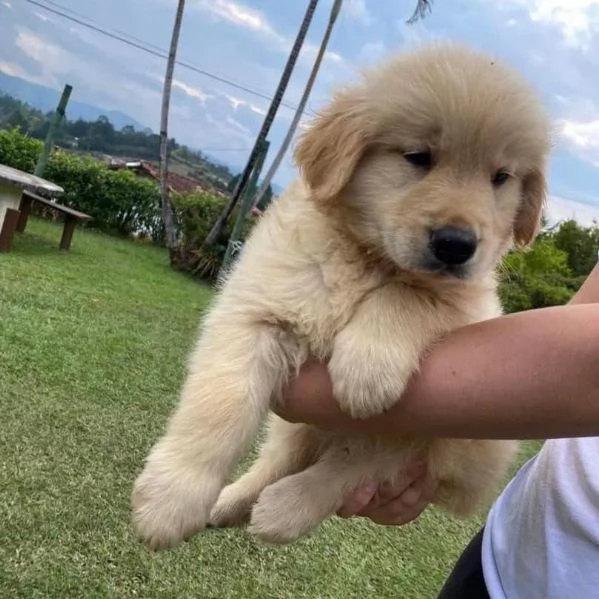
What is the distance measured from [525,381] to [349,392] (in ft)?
1.20

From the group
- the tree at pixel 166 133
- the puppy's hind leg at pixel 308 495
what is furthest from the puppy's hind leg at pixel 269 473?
the tree at pixel 166 133

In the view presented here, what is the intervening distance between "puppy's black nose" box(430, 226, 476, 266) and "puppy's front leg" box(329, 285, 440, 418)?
12 centimetres

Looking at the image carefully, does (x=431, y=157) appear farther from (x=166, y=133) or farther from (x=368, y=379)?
(x=166, y=133)

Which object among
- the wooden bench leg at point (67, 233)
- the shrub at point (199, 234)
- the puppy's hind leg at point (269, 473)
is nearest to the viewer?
the puppy's hind leg at point (269, 473)

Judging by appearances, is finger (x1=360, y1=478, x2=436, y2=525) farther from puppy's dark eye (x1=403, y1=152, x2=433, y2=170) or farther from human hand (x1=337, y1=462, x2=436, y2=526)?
puppy's dark eye (x1=403, y1=152, x2=433, y2=170)

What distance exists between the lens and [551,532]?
5.16 ft

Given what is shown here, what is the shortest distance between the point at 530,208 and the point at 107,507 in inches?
94.5

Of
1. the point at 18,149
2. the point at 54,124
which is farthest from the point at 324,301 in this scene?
the point at 18,149

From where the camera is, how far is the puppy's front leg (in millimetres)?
1456

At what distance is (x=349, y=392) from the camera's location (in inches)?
57.9

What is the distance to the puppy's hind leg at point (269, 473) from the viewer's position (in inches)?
83.1

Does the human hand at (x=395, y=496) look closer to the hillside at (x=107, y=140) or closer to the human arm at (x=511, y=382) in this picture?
the human arm at (x=511, y=382)

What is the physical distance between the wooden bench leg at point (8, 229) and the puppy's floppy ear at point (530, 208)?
274 inches

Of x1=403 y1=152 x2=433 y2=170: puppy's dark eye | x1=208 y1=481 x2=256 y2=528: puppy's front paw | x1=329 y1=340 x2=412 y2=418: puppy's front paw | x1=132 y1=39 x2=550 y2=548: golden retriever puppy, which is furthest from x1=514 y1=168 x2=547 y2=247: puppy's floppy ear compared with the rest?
x1=208 y1=481 x2=256 y2=528: puppy's front paw
